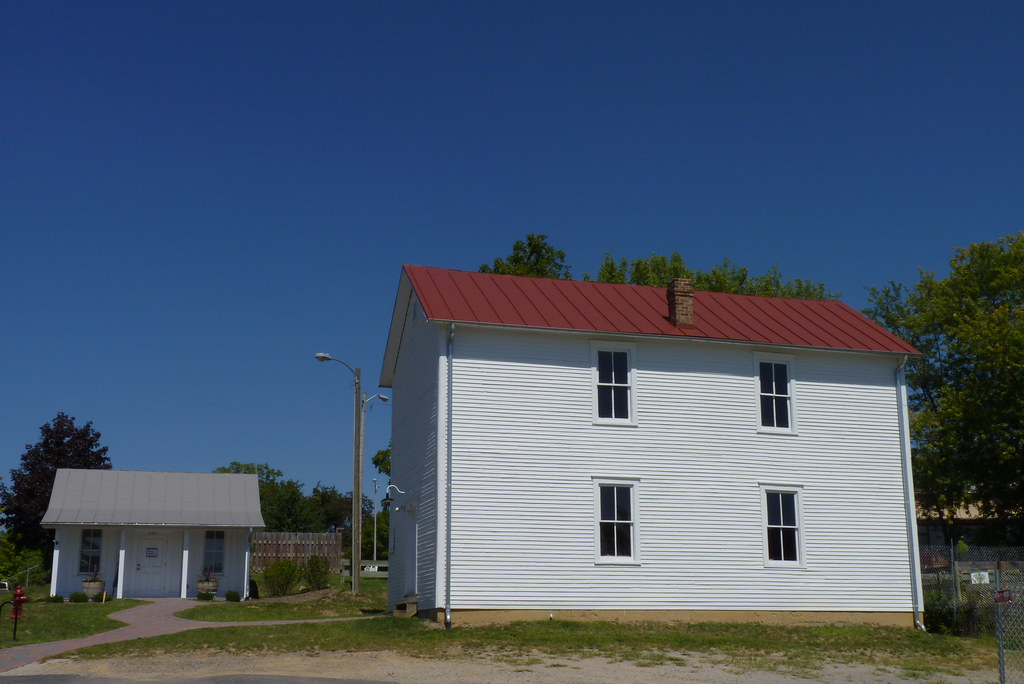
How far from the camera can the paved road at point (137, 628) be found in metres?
18.7

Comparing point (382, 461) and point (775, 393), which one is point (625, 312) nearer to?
point (775, 393)

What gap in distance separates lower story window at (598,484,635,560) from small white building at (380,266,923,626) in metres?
0.04

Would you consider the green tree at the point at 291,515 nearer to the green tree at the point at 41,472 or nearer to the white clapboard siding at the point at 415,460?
Result: the green tree at the point at 41,472

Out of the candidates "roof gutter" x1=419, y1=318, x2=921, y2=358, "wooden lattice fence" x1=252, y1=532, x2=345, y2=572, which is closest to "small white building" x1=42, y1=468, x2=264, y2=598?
"wooden lattice fence" x1=252, y1=532, x2=345, y2=572

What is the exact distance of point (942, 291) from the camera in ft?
140

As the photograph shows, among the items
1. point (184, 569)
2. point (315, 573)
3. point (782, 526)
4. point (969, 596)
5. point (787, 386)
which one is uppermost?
point (787, 386)

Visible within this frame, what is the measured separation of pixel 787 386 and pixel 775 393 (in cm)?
36

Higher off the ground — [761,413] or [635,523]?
[761,413]

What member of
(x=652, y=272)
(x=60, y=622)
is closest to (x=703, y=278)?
(x=652, y=272)

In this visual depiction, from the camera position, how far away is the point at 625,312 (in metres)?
25.2

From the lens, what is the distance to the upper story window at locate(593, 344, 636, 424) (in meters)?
23.8

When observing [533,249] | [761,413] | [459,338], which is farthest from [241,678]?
[533,249]

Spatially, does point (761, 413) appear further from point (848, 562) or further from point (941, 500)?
point (941, 500)

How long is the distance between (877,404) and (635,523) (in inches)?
274
